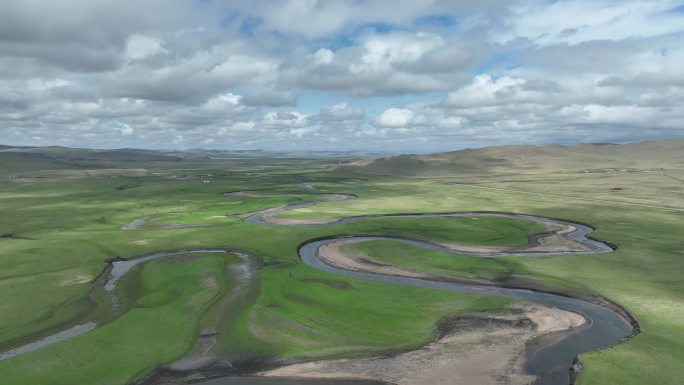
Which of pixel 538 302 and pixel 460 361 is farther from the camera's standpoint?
pixel 538 302

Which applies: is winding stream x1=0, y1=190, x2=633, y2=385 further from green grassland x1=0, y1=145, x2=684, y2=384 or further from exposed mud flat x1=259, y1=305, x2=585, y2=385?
green grassland x1=0, y1=145, x2=684, y2=384

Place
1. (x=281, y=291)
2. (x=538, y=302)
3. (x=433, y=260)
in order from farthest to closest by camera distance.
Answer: (x=433, y=260), (x=281, y=291), (x=538, y=302)

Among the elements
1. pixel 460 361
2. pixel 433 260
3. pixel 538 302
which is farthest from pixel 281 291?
pixel 538 302

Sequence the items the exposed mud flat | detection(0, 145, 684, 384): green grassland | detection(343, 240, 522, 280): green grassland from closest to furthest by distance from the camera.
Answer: the exposed mud flat → detection(0, 145, 684, 384): green grassland → detection(343, 240, 522, 280): green grassland

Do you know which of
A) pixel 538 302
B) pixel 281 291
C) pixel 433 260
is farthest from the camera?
pixel 433 260

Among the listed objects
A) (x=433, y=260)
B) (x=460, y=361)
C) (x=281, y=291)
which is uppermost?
(x=281, y=291)

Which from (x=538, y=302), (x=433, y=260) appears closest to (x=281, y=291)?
(x=433, y=260)

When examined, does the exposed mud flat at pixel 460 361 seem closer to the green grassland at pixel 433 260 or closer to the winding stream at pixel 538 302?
the winding stream at pixel 538 302

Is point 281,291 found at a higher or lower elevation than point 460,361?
higher

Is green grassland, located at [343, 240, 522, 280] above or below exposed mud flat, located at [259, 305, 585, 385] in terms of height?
above

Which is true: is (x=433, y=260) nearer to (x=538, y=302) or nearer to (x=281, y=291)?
(x=538, y=302)

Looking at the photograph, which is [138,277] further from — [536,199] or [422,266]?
[536,199]

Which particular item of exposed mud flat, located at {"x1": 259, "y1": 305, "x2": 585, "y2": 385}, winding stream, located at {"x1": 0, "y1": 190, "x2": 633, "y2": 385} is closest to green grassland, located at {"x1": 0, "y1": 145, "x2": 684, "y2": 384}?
winding stream, located at {"x1": 0, "y1": 190, "x2": 633, "y2": 385}
